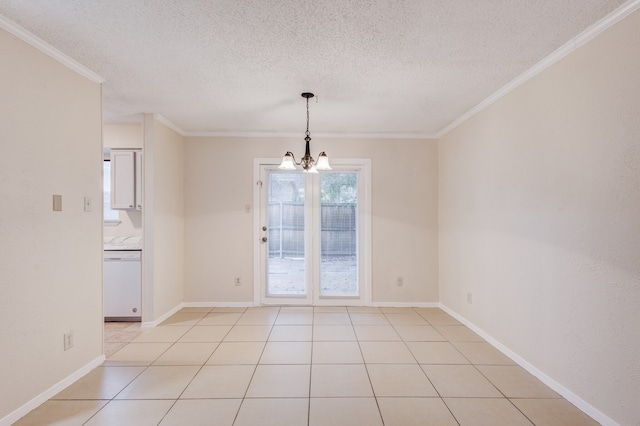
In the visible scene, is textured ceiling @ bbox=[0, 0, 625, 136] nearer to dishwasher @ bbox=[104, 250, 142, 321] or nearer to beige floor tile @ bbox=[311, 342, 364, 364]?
dishwasher @ bbox=[104, 250, 142, 321]

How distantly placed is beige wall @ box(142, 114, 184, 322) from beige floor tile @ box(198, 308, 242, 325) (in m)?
0.51

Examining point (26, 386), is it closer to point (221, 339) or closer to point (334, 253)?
point (221, 339)

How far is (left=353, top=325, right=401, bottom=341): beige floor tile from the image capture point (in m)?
3.30

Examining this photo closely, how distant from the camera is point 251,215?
4449 millimetres

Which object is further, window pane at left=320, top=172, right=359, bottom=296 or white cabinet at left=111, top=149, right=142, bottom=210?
window pane at left=320, top=172, right=359, bottom=296

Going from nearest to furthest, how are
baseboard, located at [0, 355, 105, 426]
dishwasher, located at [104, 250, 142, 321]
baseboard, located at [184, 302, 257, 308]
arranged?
baseboard, located at [0, 355, 105, 426] → dishwasher, located at [104, 250, 142, 321] → baseboard, located at [184, 302, 257, 308]

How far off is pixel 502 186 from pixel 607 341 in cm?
145

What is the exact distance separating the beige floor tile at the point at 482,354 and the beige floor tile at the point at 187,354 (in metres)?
2.30

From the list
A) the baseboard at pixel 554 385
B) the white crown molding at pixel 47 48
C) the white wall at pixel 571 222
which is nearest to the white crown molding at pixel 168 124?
the white crown molding at pixel 47 48

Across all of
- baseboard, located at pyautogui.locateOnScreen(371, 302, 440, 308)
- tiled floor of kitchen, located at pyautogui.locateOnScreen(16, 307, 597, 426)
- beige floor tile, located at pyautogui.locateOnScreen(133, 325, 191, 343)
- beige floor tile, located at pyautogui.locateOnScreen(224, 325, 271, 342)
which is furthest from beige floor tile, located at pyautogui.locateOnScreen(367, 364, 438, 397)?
beige floor tile, located at pyautogui.locateOnScreen(133, 325, 191, 343)

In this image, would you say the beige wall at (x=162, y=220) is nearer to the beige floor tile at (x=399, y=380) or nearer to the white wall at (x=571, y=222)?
the beige floor tile at (x=399, y=380)

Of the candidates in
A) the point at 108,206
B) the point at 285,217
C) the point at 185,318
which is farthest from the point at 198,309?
the point at 108,206

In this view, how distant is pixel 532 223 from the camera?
257 cm

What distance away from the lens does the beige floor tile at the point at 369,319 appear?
378 centimetres
